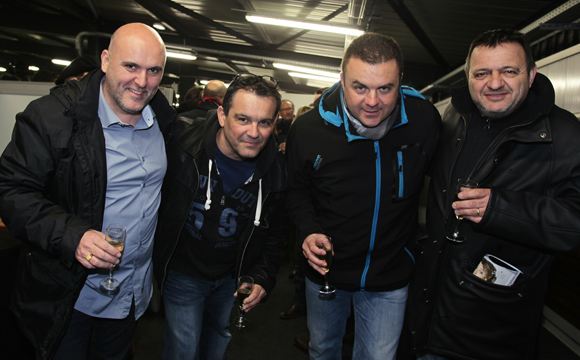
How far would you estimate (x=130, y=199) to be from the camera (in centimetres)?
189

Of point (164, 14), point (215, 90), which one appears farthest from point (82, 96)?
point (164, 14)

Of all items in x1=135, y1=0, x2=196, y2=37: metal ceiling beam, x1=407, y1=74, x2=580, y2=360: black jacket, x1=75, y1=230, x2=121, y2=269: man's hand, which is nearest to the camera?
x1=75, y1=230, x2=121, y2=269: man's hand

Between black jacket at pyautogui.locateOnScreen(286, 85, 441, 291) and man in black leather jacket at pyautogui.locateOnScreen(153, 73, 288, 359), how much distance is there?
0.24 meters

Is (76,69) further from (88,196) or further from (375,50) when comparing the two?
(375,50)

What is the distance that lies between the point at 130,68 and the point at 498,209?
6.01 feet

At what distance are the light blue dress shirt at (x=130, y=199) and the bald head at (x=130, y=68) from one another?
7 cm

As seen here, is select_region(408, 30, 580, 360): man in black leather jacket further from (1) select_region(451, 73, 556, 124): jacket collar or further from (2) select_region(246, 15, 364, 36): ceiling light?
(2) select_region(246, 15, 364, 36): ceiling light

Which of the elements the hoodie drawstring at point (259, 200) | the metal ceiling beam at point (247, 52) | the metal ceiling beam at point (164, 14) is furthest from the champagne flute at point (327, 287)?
the metal ceiling beam at point (247, 52)

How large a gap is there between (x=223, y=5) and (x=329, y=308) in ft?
24.5

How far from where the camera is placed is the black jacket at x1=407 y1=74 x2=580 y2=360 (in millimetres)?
1656

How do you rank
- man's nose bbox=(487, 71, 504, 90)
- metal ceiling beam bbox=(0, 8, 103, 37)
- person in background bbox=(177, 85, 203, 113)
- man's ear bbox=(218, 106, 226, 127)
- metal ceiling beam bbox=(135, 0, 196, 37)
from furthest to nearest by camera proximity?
metal ceiling beam bbox=(0, 8, 103, 37)
metal ceiling beam bbox=(135, 0, 196, 37)
person in background bbox=(177, 85, 203, 113)
man's ear bbox=(218, 106, 226, 127)
man's nose bbox=(487, 71, 504, 90)

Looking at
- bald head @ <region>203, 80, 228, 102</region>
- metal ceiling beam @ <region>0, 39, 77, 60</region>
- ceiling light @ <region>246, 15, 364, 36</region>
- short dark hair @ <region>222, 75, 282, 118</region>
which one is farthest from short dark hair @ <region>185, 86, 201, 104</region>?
metal ceiling beam @ <region>0, 39, 77, 60</region>

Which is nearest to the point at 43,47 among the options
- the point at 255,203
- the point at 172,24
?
the point at 172,24

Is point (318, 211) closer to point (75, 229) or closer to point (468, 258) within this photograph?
point (468, 258)
